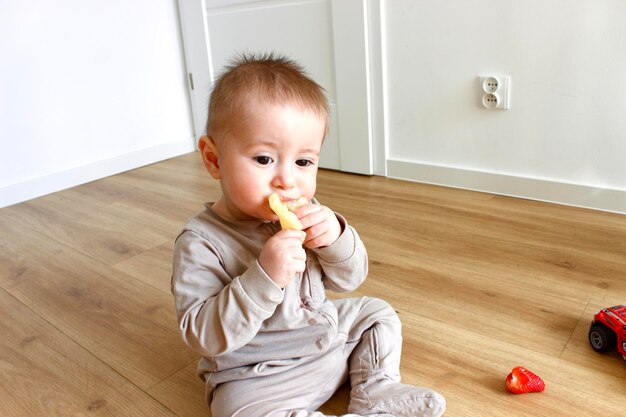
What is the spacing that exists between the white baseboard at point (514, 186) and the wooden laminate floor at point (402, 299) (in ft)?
0.13

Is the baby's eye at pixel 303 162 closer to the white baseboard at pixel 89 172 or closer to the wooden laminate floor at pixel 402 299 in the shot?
the wooden laminate floor at pixel 402 299

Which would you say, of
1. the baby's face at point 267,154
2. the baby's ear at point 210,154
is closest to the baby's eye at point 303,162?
the baby's face at point 267,154

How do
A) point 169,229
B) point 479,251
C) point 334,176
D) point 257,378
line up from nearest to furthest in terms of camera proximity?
Answer: 1. point 257,378
2. point 479,251
3. point 169,229
4. point 334,176

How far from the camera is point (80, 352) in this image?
997mm

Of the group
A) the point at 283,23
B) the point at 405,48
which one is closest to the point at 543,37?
the point at 405,48

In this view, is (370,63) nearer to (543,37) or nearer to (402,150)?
(402,150)

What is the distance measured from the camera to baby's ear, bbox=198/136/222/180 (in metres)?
0.70

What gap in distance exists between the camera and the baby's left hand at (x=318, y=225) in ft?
2.25

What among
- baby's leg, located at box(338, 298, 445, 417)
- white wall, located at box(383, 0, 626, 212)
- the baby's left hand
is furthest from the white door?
the baby's left hand

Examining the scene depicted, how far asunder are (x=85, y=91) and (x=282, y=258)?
66.0 inches

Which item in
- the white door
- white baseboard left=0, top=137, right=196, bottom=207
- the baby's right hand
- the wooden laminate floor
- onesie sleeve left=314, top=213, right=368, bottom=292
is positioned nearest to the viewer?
the baby's right hand

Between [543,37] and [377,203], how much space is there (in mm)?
613

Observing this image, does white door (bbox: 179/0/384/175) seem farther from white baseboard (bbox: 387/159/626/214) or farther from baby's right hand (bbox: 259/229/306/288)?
baby's right hand (bbox: 259/229/306/288)

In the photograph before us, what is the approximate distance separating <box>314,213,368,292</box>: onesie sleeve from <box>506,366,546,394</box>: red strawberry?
10.5 inches
